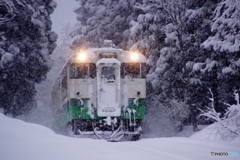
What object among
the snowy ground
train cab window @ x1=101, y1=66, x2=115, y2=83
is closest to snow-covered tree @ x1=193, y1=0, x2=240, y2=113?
train cab window @ x1=101, y1=66, x2=115, y2=83

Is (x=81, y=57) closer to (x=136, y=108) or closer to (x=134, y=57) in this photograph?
(x=134, y=57)

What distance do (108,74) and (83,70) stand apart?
1.01 m

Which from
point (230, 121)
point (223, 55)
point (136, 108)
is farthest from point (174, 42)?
point (230, 121)

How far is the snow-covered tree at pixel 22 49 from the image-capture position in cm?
1744

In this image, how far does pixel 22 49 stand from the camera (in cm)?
1842

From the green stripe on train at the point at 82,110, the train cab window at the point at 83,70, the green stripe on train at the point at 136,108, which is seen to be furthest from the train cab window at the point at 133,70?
the green stripe on train at the point at 82,110

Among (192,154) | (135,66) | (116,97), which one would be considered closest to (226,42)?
(135,66)

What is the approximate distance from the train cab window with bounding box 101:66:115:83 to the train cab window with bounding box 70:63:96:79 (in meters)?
0.38

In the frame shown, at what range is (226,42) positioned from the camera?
12508 mm

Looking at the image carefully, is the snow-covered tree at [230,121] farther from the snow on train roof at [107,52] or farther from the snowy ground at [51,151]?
the snow on train roof at [107,52]

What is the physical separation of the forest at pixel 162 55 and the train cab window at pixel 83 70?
4.15m

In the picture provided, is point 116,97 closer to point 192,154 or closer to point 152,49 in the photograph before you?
point 152,49

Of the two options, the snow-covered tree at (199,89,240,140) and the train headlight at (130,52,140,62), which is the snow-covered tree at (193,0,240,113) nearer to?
the train headlight at (130,52,140,62)

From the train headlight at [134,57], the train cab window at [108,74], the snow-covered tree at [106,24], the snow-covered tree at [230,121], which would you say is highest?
the snow-covered tree at [106,24]
